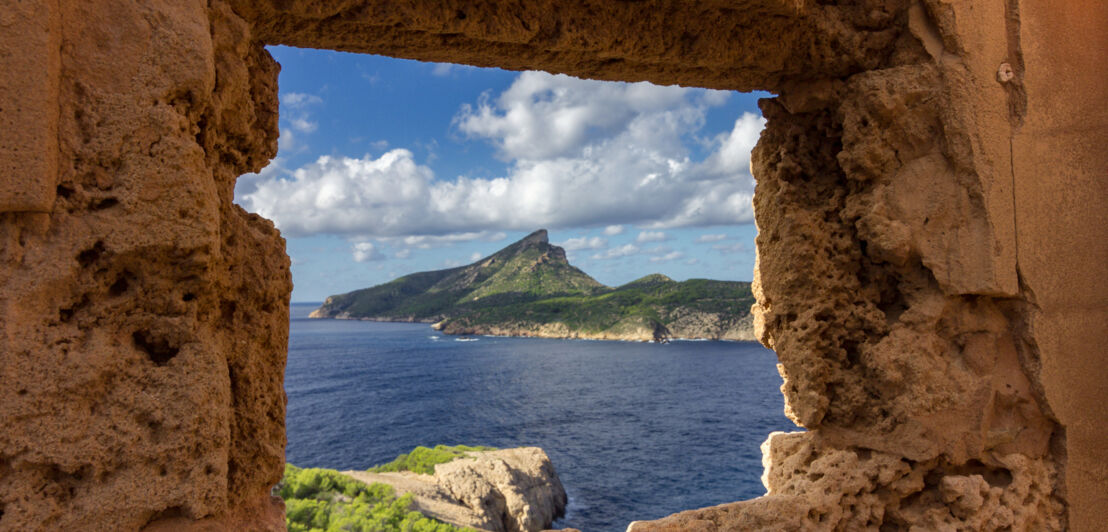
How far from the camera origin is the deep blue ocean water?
92.5 feet

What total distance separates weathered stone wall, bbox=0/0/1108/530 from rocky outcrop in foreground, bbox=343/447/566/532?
11897mm

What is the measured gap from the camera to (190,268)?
226cm

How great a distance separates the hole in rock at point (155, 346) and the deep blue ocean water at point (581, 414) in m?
21.4

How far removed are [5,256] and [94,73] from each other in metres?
0.62

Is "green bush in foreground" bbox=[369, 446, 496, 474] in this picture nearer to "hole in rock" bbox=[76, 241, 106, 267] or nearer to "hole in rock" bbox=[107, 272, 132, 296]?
"hole in rock" bbox=[107, 272, 132, 296]

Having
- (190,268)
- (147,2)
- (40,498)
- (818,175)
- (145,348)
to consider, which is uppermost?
(147,2)

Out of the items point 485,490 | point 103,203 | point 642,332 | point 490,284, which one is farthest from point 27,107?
point 490,284

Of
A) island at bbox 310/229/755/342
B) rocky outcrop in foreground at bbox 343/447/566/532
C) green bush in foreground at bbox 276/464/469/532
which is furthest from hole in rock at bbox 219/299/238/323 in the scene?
island at bbox 310/229/755/342

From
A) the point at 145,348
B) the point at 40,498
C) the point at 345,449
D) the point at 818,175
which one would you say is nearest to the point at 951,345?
the point at 818,175

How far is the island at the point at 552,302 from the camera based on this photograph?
8225cm

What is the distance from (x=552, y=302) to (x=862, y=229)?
95.2m

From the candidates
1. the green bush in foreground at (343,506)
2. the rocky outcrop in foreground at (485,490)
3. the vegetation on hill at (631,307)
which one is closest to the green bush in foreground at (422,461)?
the rocky outcrop in foreground at (485,490)

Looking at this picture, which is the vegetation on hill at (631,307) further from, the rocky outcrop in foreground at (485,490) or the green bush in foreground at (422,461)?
the green bush in foreground at (422,461)

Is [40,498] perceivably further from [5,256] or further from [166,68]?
[166,68]
